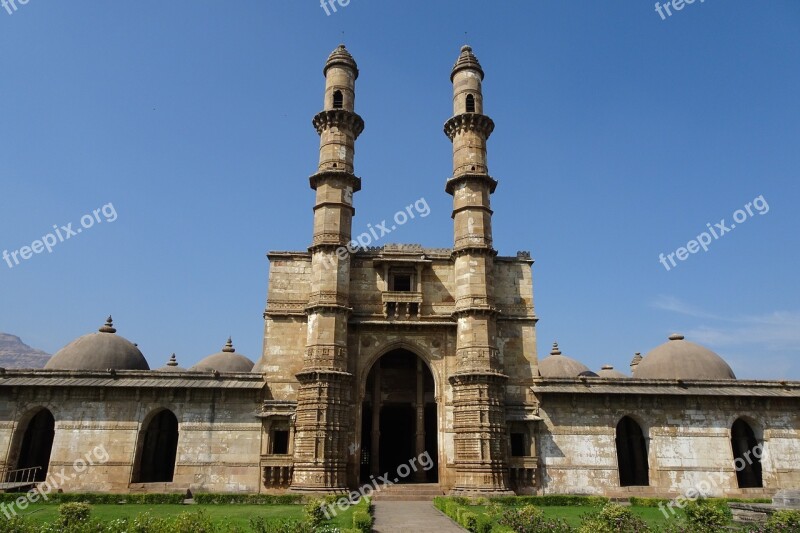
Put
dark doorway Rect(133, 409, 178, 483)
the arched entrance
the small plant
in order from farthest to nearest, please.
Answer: dark doorway Rect(133, 409, 178, 483), the arched entrance, the small plant

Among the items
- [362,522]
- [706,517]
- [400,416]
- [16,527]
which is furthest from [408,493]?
[16,527]

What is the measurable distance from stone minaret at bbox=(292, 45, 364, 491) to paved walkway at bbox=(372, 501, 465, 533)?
10.6 feet

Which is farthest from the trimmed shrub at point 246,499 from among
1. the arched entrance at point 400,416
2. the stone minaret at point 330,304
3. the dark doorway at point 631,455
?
the dark doorway at point 631,455

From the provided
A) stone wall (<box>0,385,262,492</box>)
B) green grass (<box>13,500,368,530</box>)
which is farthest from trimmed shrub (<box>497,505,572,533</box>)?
stone wall (<box>0,385,262,492</box>)

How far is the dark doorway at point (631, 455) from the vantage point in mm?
29516

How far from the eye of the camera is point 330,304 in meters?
25.6

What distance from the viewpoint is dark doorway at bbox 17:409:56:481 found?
2634cm

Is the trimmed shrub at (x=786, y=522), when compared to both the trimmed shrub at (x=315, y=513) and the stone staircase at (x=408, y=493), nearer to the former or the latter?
the trimmed shrub at (x=315, y=513)

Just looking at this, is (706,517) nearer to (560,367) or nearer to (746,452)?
(746,452)

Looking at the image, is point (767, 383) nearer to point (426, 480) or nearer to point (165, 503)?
point (426, 480)

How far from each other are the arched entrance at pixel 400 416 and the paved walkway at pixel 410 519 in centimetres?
480

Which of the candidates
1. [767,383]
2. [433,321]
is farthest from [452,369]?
[767,383]

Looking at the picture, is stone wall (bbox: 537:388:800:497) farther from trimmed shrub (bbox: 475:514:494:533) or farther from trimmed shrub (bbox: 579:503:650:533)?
trimmed shrub (bbox: 579:503:650:533)

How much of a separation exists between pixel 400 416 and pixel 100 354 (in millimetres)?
17208
